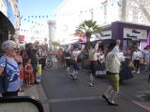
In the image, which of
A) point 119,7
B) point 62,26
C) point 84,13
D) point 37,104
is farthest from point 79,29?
point 37,104

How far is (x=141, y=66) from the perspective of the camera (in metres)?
22.2

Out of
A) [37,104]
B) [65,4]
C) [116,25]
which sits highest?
[65,4]

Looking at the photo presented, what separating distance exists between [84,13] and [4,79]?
39206mm

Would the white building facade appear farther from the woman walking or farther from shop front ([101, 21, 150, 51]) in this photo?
the woman walking

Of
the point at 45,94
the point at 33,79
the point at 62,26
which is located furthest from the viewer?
the point at 62,26

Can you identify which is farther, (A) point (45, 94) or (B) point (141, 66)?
(B) point (141, 66)

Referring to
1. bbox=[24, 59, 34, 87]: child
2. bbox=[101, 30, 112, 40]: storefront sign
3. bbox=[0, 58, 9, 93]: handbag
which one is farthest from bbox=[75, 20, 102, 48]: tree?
bbox=[0, 58, 9, 93]: handbag

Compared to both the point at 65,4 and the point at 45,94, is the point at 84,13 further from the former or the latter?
the point at 45,94

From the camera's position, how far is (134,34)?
29938 millimetres

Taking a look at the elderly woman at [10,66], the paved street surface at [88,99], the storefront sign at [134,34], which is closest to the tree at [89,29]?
the storefront sign at [134,34]

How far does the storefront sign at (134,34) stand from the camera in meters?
29.2

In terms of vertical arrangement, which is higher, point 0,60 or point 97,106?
point 0,60

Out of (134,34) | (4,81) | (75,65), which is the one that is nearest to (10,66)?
(4,81)

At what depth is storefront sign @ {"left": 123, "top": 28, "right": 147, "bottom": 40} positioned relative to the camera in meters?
29.2
